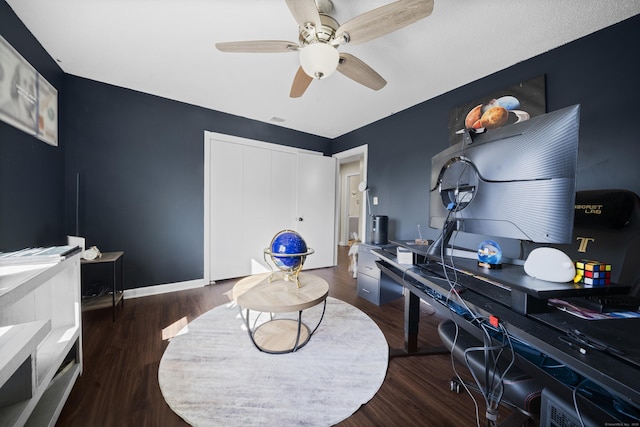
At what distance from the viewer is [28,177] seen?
5.82 feet

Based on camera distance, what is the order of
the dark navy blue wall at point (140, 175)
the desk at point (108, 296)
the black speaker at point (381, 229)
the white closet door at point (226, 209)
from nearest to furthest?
the desk at point (108, 296) → the dark navy blue wall at point (140, 175) → the black speaker at point (381, 229) → the white closet door at point (226, 209)

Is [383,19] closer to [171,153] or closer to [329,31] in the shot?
[329,31]

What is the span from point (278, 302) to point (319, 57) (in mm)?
1583

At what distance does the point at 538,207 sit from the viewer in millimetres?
772

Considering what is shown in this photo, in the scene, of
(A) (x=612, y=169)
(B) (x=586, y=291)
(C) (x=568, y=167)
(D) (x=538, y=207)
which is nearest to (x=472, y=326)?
(B) (x=586, y=291)

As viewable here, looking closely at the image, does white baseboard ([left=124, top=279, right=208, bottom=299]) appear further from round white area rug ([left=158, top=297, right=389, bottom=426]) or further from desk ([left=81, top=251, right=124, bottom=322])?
round white area rug ([left=158, top=297, right=389, bottom=426])

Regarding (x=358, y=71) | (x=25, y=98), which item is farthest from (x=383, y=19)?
(x=25, y=98)

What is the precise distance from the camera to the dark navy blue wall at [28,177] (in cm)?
152

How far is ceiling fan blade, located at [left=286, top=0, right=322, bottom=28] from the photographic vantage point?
1.16 m

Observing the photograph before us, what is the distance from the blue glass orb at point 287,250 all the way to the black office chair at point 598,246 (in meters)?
1.08

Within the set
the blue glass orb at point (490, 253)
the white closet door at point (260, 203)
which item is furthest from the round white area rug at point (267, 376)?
the white closet door at point (260, 203)

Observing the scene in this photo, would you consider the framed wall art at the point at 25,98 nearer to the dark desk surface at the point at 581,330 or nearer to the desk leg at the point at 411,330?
the dark desk surface at the point at 581,330

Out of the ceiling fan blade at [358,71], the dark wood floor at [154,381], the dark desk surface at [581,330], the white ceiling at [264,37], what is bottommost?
the dark wood floor at [154,381]

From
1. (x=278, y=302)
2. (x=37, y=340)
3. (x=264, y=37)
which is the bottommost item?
(x=278, y=302)
